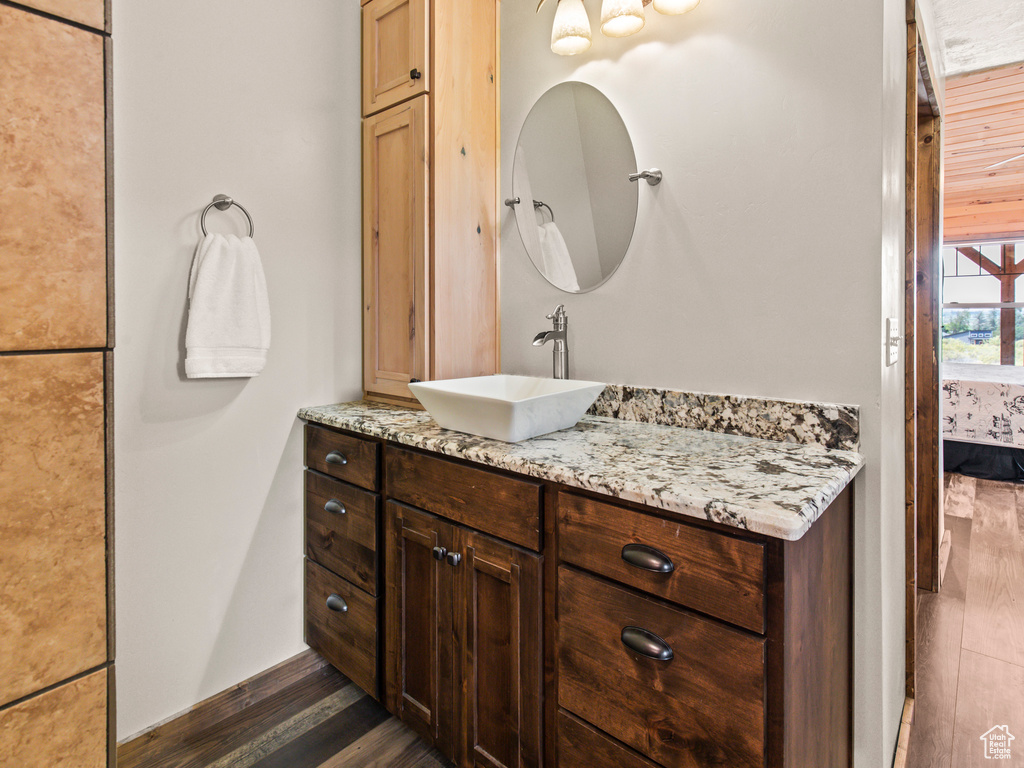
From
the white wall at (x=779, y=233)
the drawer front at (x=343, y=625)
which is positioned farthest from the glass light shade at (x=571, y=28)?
the drawer front at (x=343, y=625)

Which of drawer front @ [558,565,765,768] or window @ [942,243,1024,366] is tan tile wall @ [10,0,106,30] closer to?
drawer front @ [558,565,765,768]

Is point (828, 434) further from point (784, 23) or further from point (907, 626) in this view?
point (784, 23)

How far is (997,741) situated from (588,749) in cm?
130

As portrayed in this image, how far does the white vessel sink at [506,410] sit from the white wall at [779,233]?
0.90 ft

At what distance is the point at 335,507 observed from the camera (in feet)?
5.60

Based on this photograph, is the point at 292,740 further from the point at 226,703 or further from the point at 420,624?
the point at 420,624

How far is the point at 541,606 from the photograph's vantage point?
114 cm

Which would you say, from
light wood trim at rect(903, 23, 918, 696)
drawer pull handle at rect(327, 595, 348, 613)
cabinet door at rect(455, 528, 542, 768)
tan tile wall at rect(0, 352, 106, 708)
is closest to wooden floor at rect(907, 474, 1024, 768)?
light wood trim at rect(903, 23, 918, 696)

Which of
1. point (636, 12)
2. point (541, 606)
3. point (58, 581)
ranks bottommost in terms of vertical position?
point (541, 606)

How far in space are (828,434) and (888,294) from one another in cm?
36

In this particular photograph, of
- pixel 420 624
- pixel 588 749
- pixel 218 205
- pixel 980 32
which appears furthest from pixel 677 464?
pixel 980 32

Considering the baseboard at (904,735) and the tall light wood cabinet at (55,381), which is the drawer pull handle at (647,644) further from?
the baseboard at (904,735)

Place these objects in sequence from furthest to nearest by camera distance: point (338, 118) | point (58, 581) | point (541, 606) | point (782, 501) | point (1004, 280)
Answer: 1. point (1004, 280)
2. point (338, 118)
3. point (541, 606)
4. point (782, 501)
5. point (58, 581)

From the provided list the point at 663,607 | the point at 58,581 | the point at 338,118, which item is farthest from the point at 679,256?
the point at 58,581
